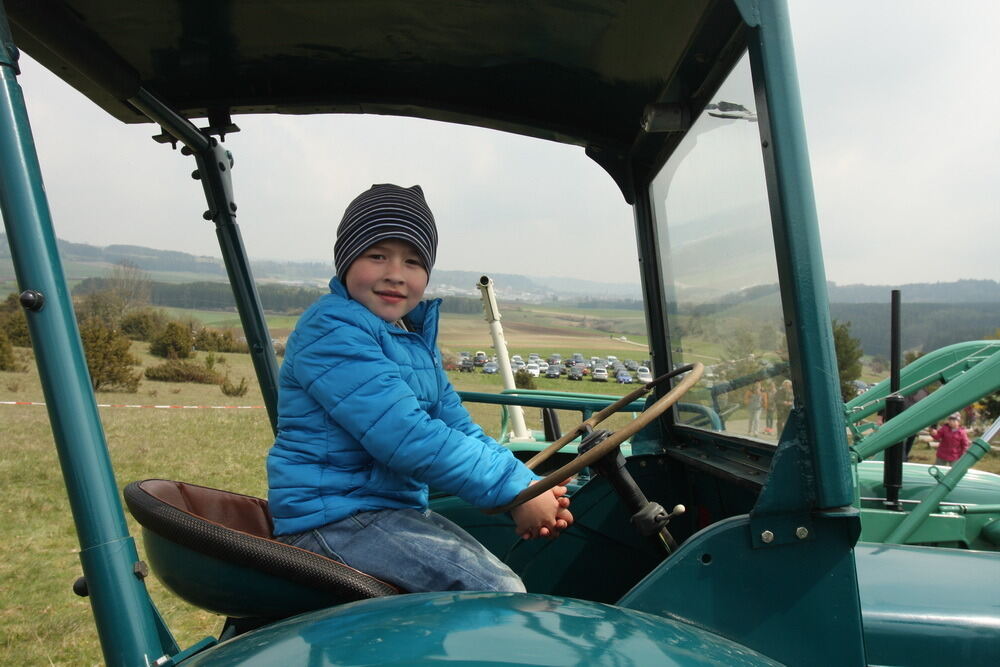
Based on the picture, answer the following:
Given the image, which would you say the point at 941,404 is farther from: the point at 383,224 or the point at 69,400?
the point at 69,400

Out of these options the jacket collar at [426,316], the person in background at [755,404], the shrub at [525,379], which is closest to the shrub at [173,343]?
the shrub at [525,379]

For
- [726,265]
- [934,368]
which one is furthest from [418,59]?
[934,368]

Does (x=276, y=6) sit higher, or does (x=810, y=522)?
(x=276, y=6)

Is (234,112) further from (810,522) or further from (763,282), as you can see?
(810,522)

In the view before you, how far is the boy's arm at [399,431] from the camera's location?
1343 mm

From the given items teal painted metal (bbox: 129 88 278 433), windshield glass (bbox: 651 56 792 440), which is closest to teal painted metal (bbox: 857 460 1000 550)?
windshield glass (bbox: 651 56 792 440)

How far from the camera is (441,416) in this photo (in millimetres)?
1882

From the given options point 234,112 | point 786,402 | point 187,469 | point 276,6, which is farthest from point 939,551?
point 187,469

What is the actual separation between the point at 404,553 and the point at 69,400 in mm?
647

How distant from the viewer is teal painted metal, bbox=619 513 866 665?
3.84ft

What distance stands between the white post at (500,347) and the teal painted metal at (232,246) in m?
3.00

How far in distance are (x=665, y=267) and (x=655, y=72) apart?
642mm

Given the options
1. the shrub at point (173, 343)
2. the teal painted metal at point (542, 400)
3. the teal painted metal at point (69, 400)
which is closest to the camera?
the teal painted metal at point (69, 400)

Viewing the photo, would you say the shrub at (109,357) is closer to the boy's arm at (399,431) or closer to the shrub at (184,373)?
the shrub at (184,373)
